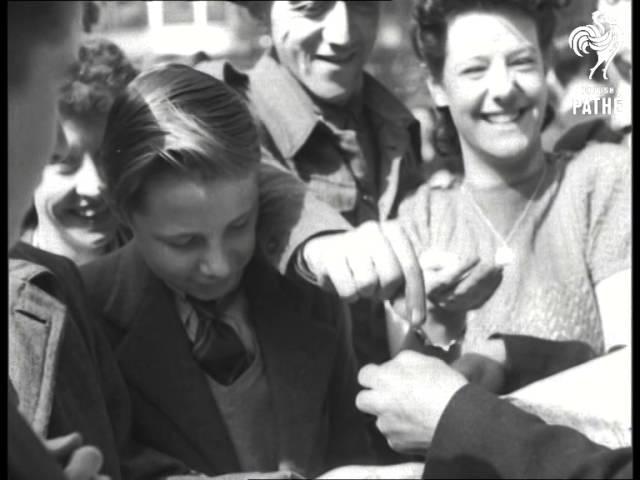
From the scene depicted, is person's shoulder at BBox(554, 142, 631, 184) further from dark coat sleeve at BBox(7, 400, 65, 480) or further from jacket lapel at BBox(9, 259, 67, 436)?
dark coat sleeve at BBox(7, 400, 65, 480)

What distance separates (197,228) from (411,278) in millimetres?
232

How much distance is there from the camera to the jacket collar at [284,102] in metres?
1.34

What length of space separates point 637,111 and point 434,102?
0.84ft

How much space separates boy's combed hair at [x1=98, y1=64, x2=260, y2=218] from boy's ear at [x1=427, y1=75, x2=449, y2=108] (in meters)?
0.24

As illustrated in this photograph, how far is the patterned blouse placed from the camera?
4.50 feet

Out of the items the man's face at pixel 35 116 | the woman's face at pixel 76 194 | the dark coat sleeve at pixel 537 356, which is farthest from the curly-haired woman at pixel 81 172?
the dark coat sleeve at pixel 537 356

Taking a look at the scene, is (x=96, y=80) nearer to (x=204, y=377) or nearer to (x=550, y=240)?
(x=204, y=377)

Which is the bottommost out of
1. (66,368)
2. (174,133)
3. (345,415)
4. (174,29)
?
(345,415)

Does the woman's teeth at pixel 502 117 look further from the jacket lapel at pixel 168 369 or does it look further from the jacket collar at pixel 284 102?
the jacket lapel at pixel 168 369

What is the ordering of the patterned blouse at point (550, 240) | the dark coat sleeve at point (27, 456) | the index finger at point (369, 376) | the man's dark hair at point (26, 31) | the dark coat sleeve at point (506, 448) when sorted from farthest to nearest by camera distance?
the patterned blouse at point (550, 240) < the index finger at point (369, 376) < the dark coat sleeve at point (506, 448) < the man's dark hair at point (26, 31) < the dark coat sleeve at point (27, 456)

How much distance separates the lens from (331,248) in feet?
4.09

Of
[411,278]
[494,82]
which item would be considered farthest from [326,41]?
[411,278]

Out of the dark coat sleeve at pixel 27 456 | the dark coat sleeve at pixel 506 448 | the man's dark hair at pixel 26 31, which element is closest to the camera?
the dark coat sleeve at pixel 27 456

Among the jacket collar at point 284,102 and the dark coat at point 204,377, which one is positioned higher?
the jacket collar at point 284,102
